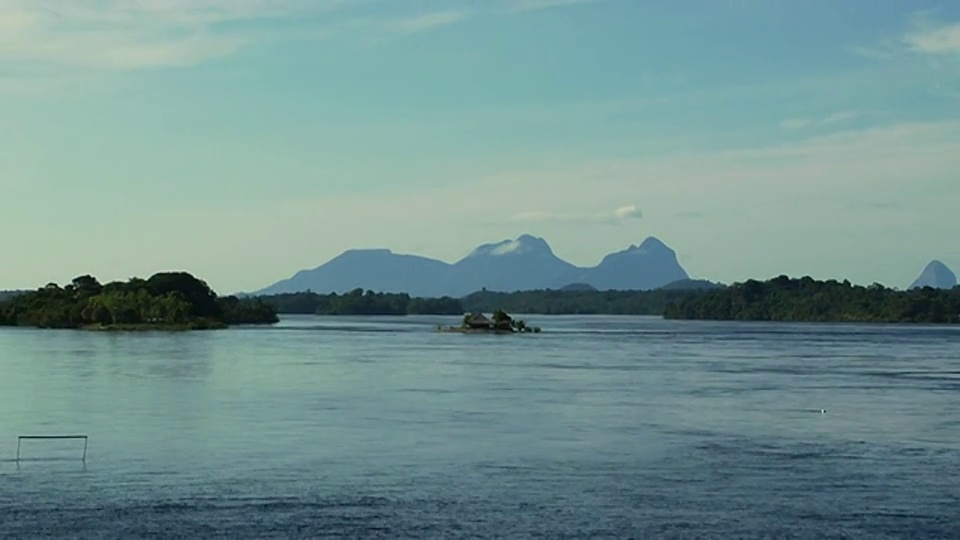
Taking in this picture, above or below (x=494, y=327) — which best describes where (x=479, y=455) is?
below

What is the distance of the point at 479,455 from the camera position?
90.2ft

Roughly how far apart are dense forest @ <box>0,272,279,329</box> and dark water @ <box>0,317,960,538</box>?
264ft

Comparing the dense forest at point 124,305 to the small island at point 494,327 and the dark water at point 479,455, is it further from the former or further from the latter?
the dark water at point 479,455

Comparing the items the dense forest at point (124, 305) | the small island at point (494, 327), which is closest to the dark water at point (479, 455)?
the small island at point (494, 327)

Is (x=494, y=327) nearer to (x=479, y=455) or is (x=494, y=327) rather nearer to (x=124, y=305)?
(x=124, y=305)

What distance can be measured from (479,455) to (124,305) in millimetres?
115062

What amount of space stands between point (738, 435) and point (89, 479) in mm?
15759

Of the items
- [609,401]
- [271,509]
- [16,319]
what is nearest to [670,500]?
[271,509]

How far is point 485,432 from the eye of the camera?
3212 cm

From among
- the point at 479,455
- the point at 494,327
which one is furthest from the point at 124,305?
the point at 479,455

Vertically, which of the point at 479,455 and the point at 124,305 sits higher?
the point at 124,305

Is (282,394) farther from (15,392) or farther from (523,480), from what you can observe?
(523,480)

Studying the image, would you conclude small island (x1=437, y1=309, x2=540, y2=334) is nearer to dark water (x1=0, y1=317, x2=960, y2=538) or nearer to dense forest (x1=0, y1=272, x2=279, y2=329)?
dense forest (x1=0, y1=272, x2=279, y2=329)

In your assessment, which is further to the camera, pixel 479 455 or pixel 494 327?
pixel 494 327
